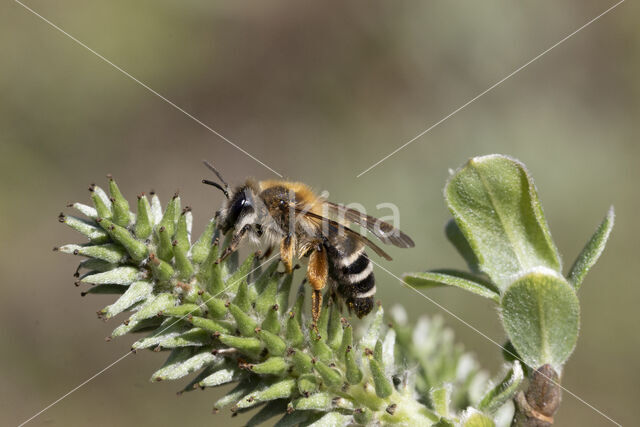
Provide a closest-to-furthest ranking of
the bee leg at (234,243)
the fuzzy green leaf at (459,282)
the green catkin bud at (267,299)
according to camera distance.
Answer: the fuzzy green leaf at (459,282), the green catkin bud at (267,299), the bee leg at (234,243)

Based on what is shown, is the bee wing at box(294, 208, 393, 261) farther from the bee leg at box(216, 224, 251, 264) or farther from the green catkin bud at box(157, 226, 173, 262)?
the green catkin bud at box(157, 226, 173, 262)

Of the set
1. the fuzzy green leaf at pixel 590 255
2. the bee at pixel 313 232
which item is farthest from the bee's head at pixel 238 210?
the fuzzy green leaf at pixel 590 255

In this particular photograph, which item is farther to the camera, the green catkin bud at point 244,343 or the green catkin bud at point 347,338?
the green catkin bud at point 347,338

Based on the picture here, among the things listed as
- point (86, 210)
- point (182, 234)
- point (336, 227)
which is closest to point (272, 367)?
point (182, 234)

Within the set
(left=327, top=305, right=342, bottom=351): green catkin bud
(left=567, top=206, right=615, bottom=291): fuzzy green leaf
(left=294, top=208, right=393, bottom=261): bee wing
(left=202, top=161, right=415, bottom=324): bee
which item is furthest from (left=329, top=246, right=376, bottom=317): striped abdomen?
(left=567, top=206, right=615, bottom=291): fuzzy green leaf

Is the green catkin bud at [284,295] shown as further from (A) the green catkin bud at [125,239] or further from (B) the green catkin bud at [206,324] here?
(A) the green catkin bud at [125,239]

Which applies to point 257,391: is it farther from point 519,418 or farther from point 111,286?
point 519,418

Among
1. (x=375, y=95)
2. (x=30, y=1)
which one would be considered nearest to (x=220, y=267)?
(x=375, y=95)
